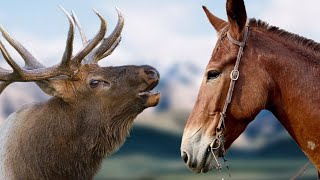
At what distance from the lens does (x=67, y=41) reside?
7320mm

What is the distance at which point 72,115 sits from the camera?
721 cm

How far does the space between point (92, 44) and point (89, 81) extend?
1.91 ft

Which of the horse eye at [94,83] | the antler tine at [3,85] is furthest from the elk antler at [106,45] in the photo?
the antler tine at [3,85]

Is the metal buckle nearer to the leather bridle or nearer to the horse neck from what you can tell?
the leather bridle

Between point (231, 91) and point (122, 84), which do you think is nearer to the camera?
point (231, 91)

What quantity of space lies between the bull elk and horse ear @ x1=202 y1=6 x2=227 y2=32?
1.65 metres

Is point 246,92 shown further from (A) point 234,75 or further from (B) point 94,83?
(B) point 94,83

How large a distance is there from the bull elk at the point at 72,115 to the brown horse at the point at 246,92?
85.5 inches

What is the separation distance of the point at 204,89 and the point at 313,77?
961 mm

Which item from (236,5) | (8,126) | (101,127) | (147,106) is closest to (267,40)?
(236,5)

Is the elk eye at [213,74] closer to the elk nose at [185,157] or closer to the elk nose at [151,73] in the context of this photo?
the elk nose at [185,157]

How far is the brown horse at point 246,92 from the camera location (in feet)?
16.2

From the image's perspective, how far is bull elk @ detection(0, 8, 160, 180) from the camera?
7.07 metres

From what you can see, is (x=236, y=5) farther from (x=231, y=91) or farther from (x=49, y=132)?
(x=49, y=132)
